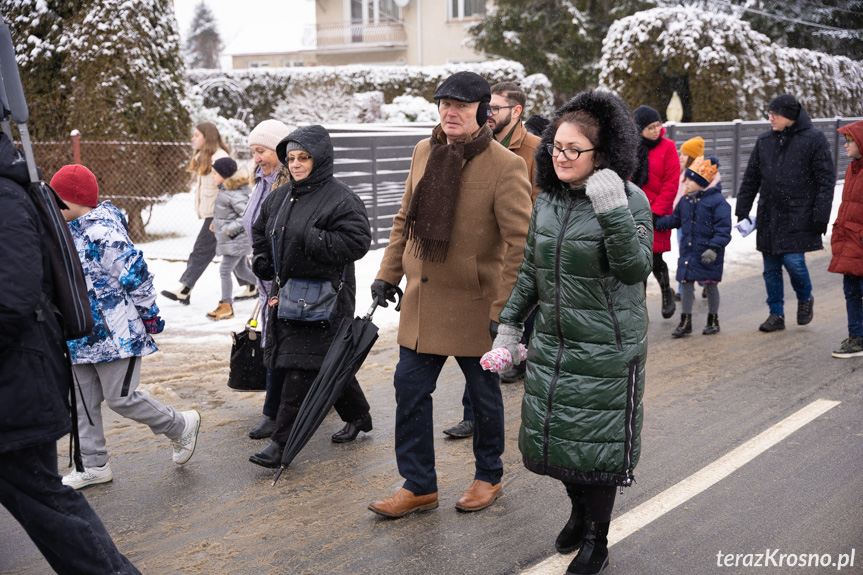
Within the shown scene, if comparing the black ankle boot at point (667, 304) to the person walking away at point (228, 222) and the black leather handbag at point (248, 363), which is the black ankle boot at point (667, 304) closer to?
the person walking away at point (228, 222)

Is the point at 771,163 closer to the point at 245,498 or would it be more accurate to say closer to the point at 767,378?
the point at 767,378

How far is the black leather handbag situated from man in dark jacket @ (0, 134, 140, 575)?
2458 millimetres

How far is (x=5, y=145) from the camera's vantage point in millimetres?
2932

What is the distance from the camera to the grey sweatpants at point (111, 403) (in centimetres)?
458

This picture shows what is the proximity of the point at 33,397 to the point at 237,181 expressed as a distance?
6.12 meters

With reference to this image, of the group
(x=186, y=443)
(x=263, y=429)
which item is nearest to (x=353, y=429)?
(x=263, y=429)

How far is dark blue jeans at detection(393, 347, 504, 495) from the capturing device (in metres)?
4.27

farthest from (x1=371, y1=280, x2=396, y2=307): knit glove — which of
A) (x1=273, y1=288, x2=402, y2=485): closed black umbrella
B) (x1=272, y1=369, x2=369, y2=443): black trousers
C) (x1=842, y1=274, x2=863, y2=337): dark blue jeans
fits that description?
(x1=842, y1=274, x2=863, y2=337): dark blue jeans

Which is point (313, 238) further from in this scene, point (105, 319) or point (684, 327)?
point (684, 327)

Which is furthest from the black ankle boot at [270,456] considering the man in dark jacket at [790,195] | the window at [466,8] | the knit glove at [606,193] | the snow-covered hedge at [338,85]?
the window at [466,8]

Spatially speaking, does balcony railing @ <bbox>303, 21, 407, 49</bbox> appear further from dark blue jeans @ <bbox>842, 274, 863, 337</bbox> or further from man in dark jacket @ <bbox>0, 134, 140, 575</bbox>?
man in dark jacket @ <bbox>0, 134, 140, 575</bbox>

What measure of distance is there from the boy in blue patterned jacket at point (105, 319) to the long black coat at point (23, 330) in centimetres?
145

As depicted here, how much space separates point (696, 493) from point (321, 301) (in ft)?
7.56

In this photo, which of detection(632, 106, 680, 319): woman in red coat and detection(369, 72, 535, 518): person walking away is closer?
detection(369, 72, 535, 518): person walking away
